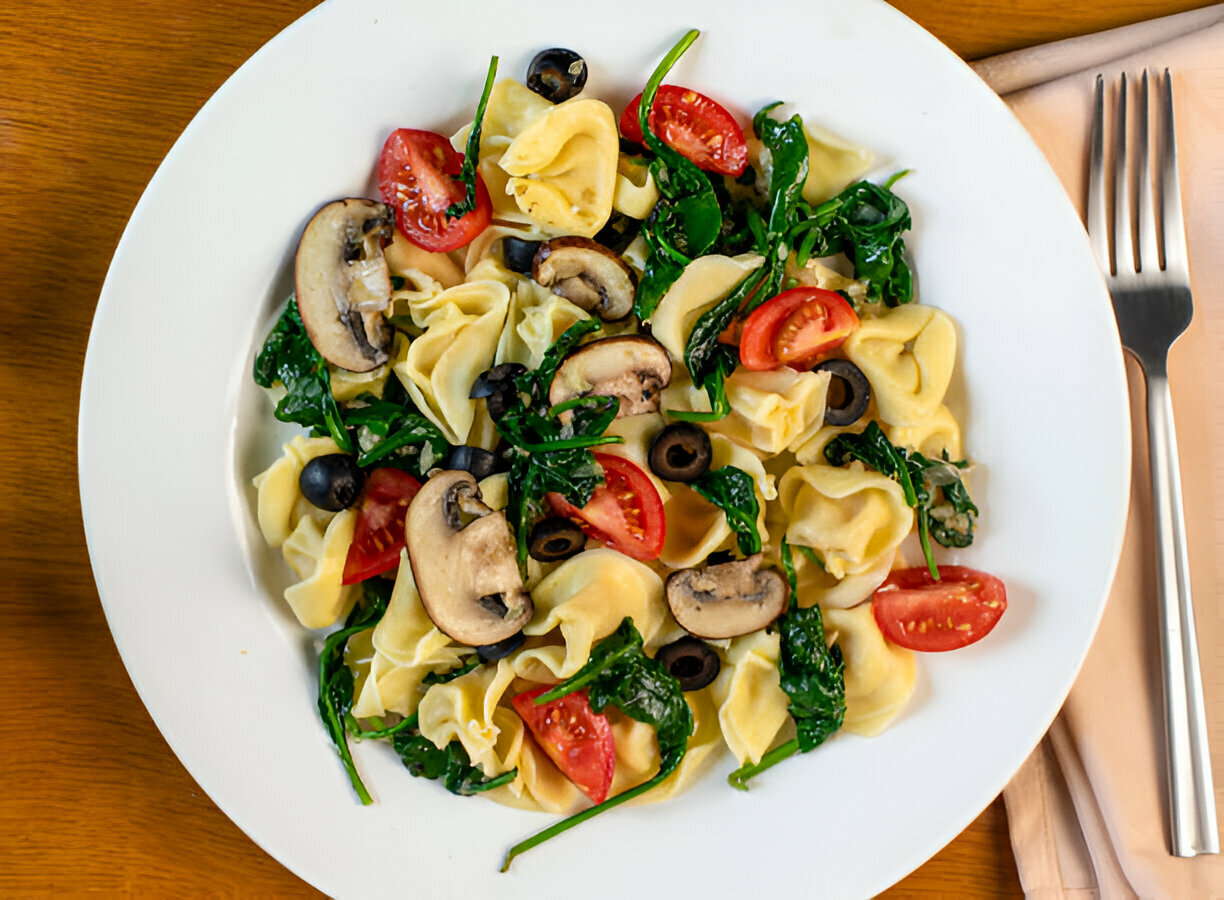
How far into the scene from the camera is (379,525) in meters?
2.63

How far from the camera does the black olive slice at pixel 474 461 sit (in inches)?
103

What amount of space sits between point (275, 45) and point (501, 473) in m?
1.27

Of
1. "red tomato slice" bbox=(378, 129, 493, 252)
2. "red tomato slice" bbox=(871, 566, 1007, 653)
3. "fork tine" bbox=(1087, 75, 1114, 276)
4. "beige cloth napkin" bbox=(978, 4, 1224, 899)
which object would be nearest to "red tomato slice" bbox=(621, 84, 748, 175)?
"red tomato slice" bbox=(378, 129, 493, 252)

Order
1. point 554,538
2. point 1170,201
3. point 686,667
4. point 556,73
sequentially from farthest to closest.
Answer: point 1170,201 → point 686,667 → point 554,538 → point 556,73

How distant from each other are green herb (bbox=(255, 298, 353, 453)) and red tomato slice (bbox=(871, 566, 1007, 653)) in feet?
5.36

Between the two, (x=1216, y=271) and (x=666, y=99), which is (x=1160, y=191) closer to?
(x=1216, y=271)

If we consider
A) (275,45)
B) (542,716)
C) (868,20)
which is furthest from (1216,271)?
(275,45)

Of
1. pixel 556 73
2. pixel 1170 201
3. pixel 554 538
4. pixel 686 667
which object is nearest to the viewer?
pixel 556 73

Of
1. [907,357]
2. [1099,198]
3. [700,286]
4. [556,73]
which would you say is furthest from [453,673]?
[1099,198]

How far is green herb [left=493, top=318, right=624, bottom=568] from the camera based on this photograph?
2.51 m

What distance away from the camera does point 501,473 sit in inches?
105

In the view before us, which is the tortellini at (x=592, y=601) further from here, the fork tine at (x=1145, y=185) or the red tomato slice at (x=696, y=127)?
the fork tine at (x=1145, y=185)

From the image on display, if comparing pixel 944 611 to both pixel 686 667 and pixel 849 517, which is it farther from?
pixel 686 667

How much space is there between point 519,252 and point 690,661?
1.26 metres
